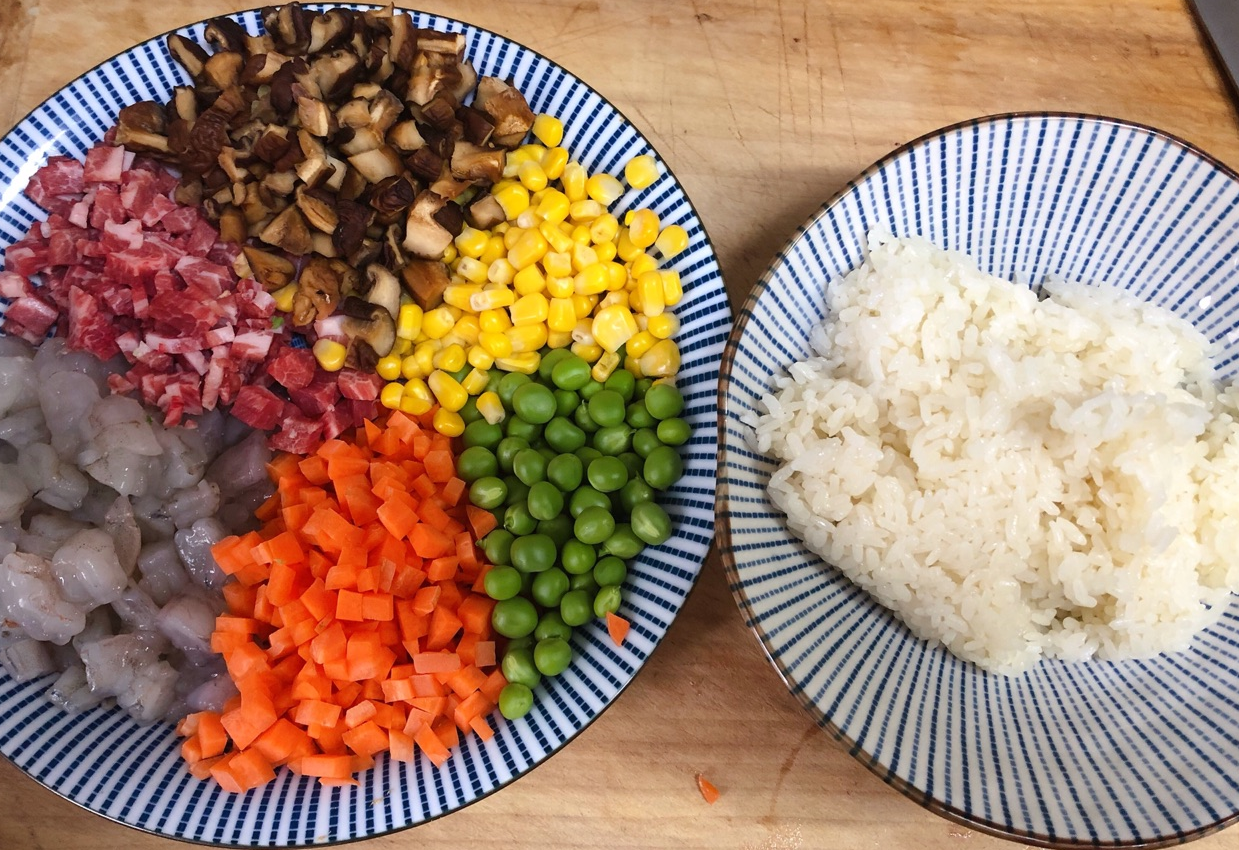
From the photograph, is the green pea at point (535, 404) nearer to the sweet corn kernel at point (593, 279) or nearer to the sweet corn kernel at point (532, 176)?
the sweet corn kernel at point (593, 279)

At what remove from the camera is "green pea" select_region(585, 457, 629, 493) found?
2.31 m

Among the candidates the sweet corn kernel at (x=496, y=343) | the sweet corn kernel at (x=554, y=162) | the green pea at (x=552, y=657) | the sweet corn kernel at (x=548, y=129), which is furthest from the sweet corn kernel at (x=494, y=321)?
the green pea at (x=552, y=657)

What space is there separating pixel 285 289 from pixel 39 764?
4.61ft

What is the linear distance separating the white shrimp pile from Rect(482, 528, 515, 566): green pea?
2.33 ft

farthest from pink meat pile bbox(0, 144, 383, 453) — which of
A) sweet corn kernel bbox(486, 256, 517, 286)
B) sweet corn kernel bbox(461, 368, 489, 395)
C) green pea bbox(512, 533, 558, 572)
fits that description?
green pea bbox(512, 533, 558, 572)

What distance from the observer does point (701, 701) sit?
7.66ft

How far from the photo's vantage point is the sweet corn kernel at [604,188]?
99.0 inches

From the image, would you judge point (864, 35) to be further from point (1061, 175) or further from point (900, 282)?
point (900, 282)

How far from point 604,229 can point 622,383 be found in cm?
47

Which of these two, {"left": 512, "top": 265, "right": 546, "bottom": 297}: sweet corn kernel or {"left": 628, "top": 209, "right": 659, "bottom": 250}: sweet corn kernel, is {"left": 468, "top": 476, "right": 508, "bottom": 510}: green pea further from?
{"left": 628, "top": 209, "right": 659, "bottom": 250}: sweet corn kernel

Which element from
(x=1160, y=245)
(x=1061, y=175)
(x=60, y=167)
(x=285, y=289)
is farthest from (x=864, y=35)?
(x=60, y=167)

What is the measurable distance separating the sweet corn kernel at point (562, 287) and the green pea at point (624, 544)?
75 centimetres

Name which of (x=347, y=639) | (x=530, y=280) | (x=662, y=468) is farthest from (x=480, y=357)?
(x=347, y=639)

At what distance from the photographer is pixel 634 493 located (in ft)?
7.50
